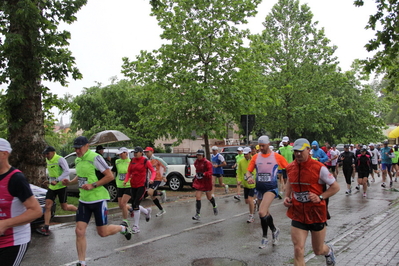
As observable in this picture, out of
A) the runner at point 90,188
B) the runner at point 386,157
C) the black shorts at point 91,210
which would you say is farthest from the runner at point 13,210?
the runner at point 386,157

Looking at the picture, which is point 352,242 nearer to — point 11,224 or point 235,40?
point 11,224

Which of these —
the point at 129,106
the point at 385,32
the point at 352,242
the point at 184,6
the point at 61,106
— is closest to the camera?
the point at 352,242

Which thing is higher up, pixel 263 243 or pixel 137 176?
pixel 137 176

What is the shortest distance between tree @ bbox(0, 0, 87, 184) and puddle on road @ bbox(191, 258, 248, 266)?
22.7ft

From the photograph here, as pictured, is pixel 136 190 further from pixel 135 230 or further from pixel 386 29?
pixel 386 29

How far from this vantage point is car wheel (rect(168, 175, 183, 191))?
17.8 metres

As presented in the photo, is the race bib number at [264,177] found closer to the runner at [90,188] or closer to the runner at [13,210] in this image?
the runner at [90,188]

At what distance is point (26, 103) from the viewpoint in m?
11.6

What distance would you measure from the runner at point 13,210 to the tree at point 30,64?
7.86 meters

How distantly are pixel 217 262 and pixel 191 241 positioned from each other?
169 cm

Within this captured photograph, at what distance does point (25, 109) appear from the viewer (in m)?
11.6

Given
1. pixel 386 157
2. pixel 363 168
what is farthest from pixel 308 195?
pixel 386 157

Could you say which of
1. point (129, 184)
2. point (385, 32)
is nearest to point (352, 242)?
point (129, 184)

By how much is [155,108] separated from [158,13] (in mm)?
4148
